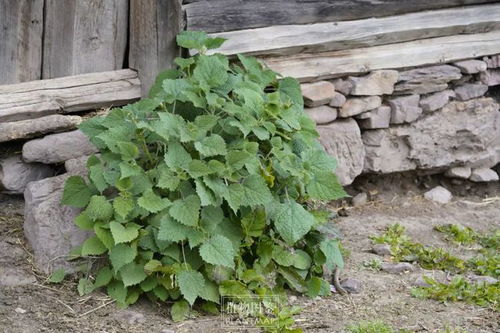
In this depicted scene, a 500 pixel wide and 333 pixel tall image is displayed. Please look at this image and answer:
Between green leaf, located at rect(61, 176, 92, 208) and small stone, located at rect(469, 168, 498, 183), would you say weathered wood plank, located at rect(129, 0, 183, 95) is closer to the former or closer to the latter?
green leaf, located at rect(61, 176, 92, 208)

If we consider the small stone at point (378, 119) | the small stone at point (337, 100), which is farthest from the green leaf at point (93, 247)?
the small stone at point (378, 119)

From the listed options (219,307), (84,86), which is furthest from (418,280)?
(84,86)

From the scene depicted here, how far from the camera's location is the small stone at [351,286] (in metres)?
4.36

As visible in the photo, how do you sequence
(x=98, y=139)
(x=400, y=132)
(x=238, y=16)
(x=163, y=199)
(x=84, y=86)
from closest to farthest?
(x=163, y=199)
(x=98, y=139)
(x=84, y=86)
(x=238, y=16)
(x=400, y=132)

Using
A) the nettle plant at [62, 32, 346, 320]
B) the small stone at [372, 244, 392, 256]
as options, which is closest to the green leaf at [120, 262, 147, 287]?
the nettle plant at [62, 32, 346, 320]

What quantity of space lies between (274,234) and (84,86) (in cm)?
135

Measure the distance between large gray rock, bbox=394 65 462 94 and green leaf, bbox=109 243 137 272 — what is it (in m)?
2.46

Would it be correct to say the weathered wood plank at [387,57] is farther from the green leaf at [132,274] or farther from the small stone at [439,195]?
the green leaf at [132,274]

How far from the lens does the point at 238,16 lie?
16.8 feet

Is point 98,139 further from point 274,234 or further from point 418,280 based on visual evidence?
point 418,280

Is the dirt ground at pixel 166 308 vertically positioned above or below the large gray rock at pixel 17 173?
below

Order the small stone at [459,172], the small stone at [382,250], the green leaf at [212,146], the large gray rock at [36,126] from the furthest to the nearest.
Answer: the small stone at [459,172] → the small stone at [382,250] → the large gray rock at [36,126] → the green leaf at [212,146]

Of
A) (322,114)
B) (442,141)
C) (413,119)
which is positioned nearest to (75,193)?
(322,114)

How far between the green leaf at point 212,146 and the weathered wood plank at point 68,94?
3.10 ft
